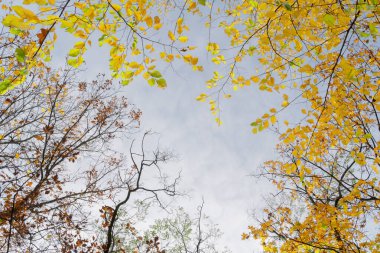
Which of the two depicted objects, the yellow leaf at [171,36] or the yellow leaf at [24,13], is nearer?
the yellow leaf at [24,13]

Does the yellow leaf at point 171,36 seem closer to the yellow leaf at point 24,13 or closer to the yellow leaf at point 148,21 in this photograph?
the yellow leaf at point 148,21

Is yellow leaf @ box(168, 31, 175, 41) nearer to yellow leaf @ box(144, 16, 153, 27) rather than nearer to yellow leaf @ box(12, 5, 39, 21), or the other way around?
yellow leaf @ box(144, 16, 153, 27)

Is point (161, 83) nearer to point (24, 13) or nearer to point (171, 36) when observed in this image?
point (171, 36)

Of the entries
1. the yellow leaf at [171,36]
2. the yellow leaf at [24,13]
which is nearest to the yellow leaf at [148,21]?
the yellow leaf at [171,36]

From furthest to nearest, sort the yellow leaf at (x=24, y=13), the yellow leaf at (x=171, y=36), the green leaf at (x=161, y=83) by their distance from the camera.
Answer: the yellow leaf at (x=171, y=36) < the green leaf at (x=161, y=83) < the yellow leaf at (x=24, y=13)

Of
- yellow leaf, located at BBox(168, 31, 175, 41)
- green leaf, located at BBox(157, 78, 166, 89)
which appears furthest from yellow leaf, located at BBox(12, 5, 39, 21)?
yellow leaf, located at BBox(168, 31, 175, 41)

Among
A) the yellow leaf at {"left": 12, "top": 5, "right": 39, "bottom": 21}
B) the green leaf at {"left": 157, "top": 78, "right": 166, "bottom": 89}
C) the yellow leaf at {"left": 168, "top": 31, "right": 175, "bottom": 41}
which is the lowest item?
the yellow leaf at {"left": 12, "top": 5, "right": 39, "bottom": 21}

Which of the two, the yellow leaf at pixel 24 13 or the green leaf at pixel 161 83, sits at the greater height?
the green leaf at pixel 161 83

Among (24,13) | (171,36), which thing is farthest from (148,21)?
(24,13)

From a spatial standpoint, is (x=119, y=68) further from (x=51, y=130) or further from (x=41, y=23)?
(x=51, y=130)

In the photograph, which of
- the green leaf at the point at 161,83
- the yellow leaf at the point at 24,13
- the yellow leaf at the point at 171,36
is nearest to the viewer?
the yellow leaf at the point at 24,13

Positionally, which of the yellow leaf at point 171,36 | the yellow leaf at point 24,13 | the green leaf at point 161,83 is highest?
the yellow leaf at point 171,36

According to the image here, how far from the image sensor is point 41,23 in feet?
5.39

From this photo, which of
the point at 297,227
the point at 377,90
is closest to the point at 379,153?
the point at 377,90
